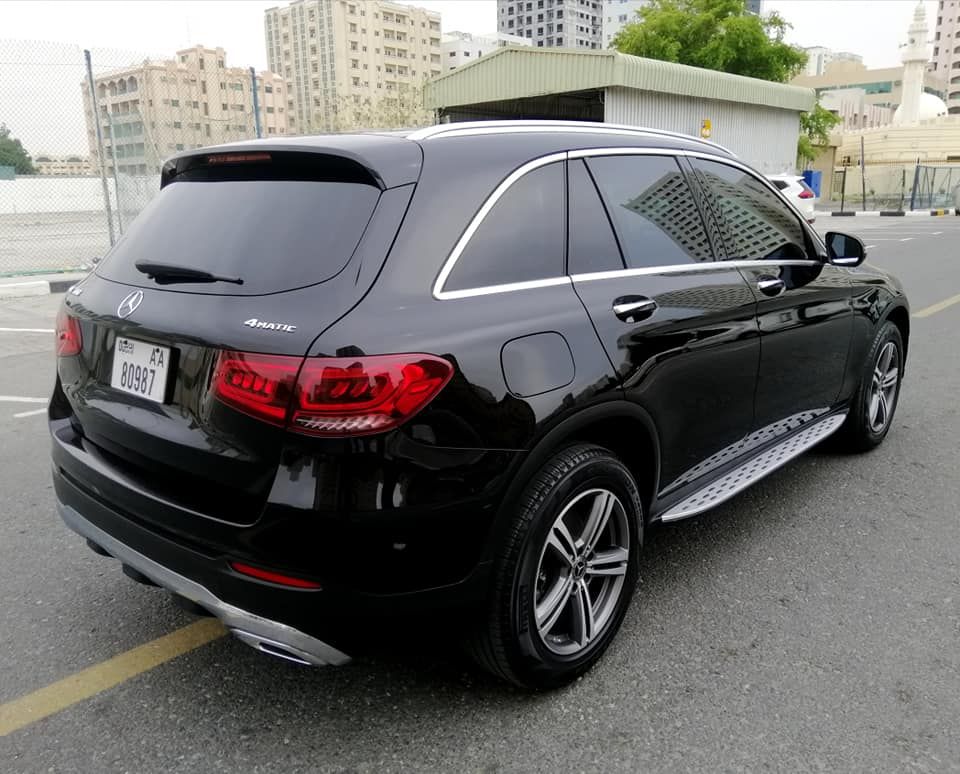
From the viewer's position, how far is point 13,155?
→ 13.6 m

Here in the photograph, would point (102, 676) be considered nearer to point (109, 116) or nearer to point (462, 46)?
point (109, 116)

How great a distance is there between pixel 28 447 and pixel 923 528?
4.78 m

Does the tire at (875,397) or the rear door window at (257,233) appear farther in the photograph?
the tire at (875,397)

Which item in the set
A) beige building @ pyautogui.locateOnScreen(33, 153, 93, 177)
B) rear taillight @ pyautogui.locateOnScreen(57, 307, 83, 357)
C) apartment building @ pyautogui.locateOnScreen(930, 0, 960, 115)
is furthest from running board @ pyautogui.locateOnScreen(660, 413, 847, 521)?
apartment building @ pyautogui.locateOnScreen(930, 0, 960, 115)

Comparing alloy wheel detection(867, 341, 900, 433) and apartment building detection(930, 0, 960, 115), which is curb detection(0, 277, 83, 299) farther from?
apartment building detection(930, 0, 960, 115)

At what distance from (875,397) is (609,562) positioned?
2.73 meters

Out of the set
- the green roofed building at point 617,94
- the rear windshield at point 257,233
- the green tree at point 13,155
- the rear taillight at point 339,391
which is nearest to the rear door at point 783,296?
the rear windshield at point 257,233

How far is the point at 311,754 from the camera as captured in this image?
2.25m

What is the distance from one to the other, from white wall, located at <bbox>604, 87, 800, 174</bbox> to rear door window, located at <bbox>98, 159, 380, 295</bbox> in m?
19.3

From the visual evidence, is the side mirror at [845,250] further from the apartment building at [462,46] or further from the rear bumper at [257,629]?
the apartment building at [462,46]

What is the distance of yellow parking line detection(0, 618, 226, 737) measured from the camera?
2.43 meters

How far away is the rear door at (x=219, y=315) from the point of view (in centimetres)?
208

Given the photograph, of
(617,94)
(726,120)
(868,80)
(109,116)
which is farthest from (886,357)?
(868,80)

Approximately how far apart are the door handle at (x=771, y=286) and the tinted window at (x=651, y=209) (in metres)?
0.34
